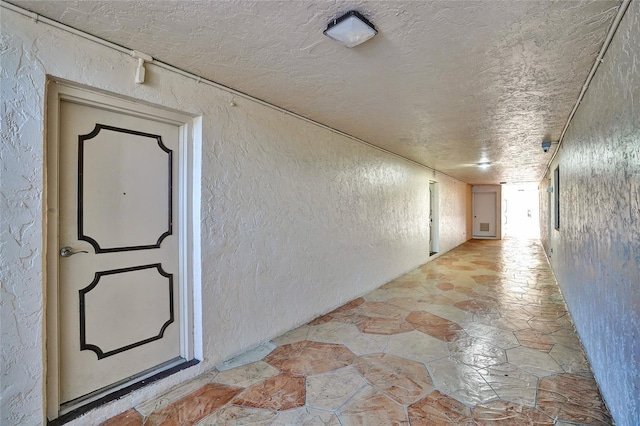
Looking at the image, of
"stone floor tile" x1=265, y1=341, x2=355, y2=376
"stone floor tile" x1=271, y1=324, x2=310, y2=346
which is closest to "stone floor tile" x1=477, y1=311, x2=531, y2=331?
"stone floor tile" x1=265, y1=341, x2=355, y2=376

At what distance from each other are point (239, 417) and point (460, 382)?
1479mm

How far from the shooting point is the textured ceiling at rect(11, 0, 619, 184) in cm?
138

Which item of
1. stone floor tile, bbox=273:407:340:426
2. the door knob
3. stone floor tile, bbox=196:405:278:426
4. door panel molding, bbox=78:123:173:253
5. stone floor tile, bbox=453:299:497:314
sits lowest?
stone floor tile, bbox=196:405:278:426

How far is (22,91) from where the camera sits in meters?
1.38

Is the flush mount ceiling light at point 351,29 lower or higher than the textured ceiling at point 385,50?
lower

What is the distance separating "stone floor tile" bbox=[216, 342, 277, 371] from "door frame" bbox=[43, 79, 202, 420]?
24cm

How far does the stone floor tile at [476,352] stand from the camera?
229 centimetres

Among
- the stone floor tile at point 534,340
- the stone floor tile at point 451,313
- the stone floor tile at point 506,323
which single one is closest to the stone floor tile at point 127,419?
the stone floor tile at point 451,313

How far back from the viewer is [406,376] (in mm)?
2098

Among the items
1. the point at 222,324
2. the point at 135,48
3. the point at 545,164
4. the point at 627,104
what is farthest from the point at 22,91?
the point at 545,164

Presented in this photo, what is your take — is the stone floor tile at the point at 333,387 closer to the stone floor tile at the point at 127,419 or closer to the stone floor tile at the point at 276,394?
the stone floor tile at the point at 276,394

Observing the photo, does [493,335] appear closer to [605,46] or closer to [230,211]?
[605,46]

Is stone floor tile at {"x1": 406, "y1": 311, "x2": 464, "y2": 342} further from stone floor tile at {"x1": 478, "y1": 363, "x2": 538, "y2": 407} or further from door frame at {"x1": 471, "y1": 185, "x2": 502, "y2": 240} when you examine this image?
door frame at {"x1": 471, "y1": 185, "x2": 502, "y2": 240}

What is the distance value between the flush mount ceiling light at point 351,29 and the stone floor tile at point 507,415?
87.0 inches
